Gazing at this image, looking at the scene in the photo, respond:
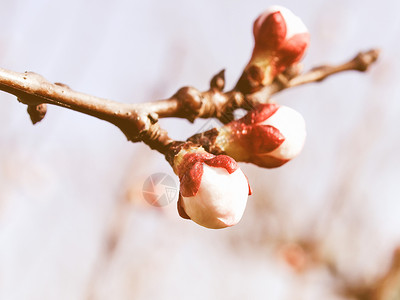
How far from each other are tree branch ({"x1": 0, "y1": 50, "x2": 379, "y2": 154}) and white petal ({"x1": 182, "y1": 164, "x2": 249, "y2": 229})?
187 mm

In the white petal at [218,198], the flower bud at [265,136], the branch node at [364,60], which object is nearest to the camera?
the white petal at [218,198]

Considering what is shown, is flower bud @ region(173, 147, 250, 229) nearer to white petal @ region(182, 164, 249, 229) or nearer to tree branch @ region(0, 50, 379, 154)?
white petal @ region(182, 164, 249, 229)

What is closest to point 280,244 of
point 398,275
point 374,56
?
point 398,275

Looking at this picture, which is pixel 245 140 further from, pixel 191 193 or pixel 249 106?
pixel 191 193

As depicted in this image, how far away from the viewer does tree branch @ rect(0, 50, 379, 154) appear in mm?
809

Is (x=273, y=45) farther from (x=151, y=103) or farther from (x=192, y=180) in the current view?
(x=192, y=180)

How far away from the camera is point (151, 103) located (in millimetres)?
984

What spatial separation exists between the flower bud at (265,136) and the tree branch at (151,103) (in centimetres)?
8

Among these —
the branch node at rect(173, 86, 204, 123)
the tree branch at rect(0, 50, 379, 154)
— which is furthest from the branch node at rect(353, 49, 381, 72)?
the branch node at rect(173, 86, 204, 123)

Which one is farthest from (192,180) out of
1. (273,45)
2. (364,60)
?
(364,60)

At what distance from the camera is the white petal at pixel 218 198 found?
81cm

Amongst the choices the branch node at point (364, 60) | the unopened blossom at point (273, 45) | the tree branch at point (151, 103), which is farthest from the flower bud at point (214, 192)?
the branch node at point (364, 60)

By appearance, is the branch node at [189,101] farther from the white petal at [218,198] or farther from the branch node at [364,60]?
the branch node at [364,60]

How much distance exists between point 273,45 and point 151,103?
404mm
